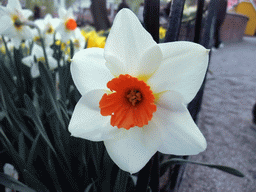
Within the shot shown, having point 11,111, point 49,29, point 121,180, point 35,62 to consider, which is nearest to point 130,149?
point 121,180

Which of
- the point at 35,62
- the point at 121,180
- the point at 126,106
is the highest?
the point at 126,106

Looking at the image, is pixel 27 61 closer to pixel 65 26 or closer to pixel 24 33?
pixel 24 33

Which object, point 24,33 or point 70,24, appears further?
point 70,24

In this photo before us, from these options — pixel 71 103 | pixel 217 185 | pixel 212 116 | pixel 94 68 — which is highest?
pixel 94 68

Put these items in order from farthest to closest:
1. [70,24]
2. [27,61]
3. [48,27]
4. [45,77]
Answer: [48,27]
[70,24]
[27,61]
[45,77]

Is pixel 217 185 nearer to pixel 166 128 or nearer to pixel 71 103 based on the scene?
pixel 71 103

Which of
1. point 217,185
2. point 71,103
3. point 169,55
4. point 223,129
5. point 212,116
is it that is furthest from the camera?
point 212,116

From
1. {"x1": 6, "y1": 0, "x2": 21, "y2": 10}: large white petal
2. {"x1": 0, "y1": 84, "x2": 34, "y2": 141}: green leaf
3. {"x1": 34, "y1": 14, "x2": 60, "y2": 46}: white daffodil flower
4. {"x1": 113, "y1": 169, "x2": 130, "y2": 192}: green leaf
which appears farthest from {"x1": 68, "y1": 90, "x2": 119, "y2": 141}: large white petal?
{"x1": 34, "y1": 14, "x2": 60, "y2": 46}: white daffodil flower

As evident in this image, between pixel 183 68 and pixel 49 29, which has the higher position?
pixel 183 68

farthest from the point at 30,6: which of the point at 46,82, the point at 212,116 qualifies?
the point at 46,82
